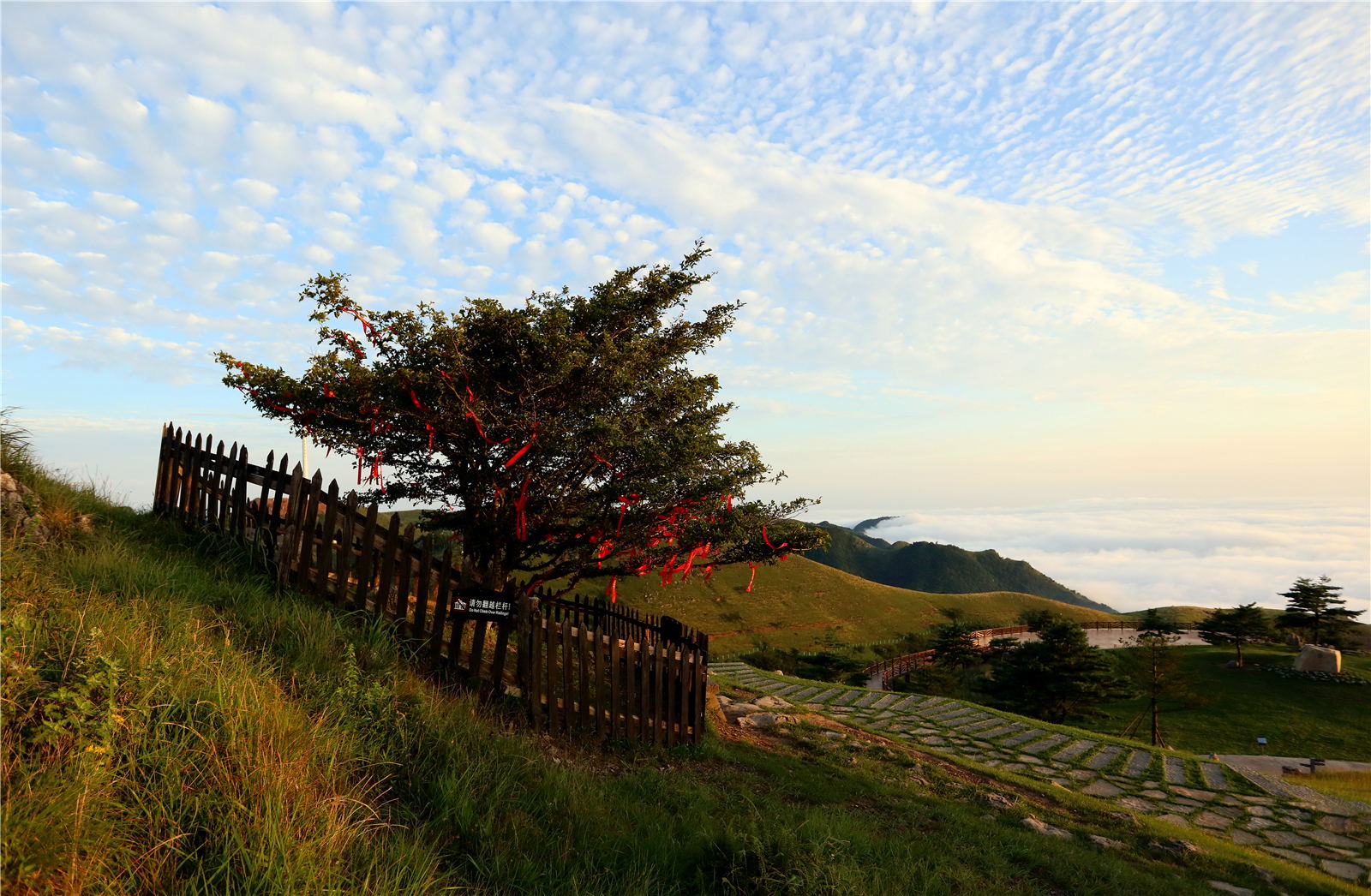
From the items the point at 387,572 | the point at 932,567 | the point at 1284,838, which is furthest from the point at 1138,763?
the point at 932,567

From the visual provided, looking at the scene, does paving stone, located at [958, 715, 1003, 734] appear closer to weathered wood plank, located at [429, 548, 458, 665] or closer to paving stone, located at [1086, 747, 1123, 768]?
paving stone, located at [1086, 747, 1123, 768]

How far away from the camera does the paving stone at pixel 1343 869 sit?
835 centimetres

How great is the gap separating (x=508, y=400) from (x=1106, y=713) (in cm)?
2827

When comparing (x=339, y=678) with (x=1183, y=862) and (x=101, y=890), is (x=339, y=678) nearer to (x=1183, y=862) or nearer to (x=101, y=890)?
(x=101, y=890)

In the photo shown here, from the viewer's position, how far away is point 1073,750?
1341 cm

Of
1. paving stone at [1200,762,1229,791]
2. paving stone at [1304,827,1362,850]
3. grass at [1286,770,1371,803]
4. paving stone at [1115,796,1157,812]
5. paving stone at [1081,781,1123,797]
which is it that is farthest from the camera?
grass at [1286,770,1371,803]

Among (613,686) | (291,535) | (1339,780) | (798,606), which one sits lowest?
(1339,780)

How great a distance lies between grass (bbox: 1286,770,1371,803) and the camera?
51.4 ft

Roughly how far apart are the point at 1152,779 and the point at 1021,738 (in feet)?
8.03

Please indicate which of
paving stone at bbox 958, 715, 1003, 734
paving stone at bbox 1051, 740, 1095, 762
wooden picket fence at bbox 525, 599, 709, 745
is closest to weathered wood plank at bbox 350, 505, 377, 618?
wooden picket fence at bbox 525, 599, 709, 745

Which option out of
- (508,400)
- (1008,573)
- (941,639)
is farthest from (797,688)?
(1008,573)

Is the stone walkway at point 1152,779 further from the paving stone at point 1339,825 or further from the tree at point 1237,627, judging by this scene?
the tree at point 1237,627

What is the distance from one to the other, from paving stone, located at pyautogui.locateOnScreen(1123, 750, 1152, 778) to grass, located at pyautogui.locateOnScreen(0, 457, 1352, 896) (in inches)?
197

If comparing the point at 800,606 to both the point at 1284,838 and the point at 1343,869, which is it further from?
the point at 1343,869
